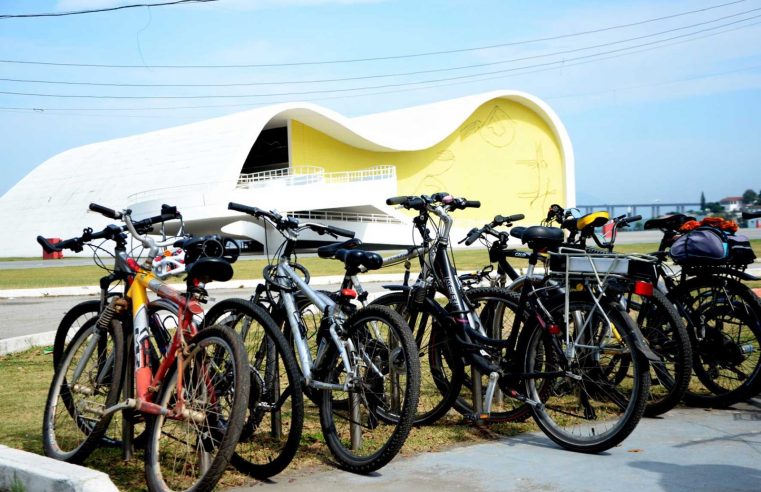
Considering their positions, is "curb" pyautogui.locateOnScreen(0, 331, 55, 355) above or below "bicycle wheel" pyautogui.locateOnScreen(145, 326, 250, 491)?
below

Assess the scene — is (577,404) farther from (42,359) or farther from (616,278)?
(42,359)

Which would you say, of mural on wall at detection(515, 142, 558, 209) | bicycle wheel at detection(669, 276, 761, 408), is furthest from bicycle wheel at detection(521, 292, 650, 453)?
mural on wall at detection(515, 142, 558, 209)

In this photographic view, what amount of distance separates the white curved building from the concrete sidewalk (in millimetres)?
32992

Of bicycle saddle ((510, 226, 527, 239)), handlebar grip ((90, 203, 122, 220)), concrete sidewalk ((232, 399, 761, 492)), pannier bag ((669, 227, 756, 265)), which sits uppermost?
handlebar grip ((90, 203, 122, 220))

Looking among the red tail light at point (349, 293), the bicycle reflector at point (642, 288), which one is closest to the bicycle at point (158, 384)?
the red tail light at point (349, 293)

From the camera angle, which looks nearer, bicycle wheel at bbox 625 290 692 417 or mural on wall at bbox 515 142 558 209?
bicycle wheel at bbox 625 290 692 417

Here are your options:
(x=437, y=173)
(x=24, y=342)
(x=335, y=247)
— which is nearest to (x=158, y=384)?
(x=335, y=247)

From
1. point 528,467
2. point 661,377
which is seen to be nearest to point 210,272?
point 528,467

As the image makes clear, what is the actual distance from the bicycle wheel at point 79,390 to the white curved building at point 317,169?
3252cm

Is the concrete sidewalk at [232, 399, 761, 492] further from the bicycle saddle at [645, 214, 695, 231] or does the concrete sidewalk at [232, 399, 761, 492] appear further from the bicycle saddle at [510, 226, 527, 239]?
the bicycle saddle at [645, 214, 695, 231]

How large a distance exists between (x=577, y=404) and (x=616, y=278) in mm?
776

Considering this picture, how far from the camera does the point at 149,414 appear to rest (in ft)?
13.7

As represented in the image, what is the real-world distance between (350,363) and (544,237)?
1.46m

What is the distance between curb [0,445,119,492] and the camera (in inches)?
148
